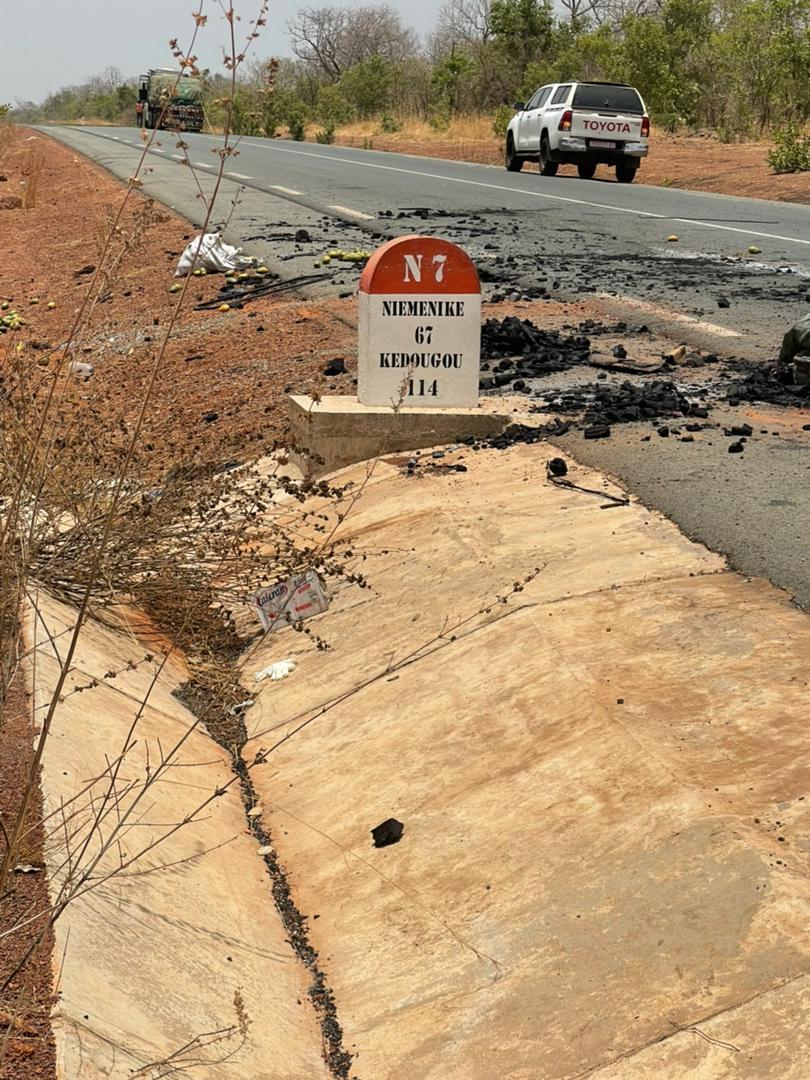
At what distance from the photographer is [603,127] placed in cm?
2506

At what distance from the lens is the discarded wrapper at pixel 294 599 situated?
5805mm

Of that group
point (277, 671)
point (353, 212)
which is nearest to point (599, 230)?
point (353, 212)

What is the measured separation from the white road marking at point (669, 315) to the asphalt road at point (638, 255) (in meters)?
0.02

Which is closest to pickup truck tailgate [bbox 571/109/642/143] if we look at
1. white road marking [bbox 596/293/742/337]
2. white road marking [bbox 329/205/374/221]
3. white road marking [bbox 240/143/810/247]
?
white road marking [bbox 240/143/810/247]

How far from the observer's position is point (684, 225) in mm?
15531

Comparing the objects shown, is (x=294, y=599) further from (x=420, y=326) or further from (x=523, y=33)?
(x=523, y=33)

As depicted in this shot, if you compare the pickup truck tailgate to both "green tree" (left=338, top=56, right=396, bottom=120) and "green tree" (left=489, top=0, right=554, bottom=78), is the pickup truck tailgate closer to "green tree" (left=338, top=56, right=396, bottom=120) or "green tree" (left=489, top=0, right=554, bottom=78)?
"green tree" (left=489, top=0, right=554, bottom=78)

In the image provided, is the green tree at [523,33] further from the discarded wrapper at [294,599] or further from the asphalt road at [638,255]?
the discarded wrapper at [294,599]

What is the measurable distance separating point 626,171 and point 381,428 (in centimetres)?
1983

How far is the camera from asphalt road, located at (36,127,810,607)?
223 inches

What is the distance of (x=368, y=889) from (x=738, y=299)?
24.5 feet

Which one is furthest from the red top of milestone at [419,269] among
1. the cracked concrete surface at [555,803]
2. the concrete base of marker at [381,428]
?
the cracked concrete surface at [555,803]

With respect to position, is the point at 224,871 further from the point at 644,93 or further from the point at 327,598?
the point at 644,93

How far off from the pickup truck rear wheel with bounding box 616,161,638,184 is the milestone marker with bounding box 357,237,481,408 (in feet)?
63.4
